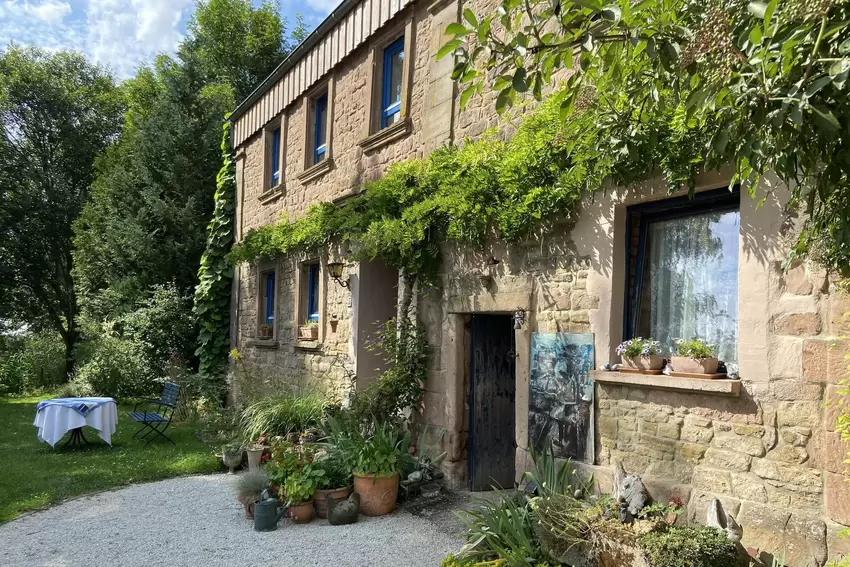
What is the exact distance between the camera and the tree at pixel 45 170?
18.8 m

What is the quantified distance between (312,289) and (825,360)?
771 cm

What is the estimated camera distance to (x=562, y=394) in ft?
16.5

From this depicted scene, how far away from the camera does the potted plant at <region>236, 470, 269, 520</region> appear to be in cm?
580

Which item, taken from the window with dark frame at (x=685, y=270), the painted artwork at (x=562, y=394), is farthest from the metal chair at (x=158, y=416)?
the window with dark frame at (x=685, y=270)

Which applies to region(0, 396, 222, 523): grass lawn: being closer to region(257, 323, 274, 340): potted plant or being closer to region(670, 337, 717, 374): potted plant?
region(257, 323, 274, 340): potted plant

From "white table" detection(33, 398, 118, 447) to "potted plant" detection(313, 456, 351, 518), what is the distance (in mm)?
4670

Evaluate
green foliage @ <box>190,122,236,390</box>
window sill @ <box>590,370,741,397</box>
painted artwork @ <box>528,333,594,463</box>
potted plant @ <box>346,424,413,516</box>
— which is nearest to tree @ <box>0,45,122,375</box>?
green foliage @ <box>190,122,236,390</box>

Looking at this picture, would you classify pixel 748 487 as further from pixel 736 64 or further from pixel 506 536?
pixel 736 64

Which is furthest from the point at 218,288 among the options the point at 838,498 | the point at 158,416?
the point at 838,498

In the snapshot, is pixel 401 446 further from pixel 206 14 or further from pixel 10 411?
pixel 206 14

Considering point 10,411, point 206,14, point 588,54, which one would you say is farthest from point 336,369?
point 206,14

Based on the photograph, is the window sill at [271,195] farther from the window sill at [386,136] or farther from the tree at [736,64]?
the tree at [736,64]

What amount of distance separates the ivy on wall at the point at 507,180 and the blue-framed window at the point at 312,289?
143 cm

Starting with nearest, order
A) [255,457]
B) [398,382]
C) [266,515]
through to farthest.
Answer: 1. [266,515]
2. [398,382]
3. [255,457]
